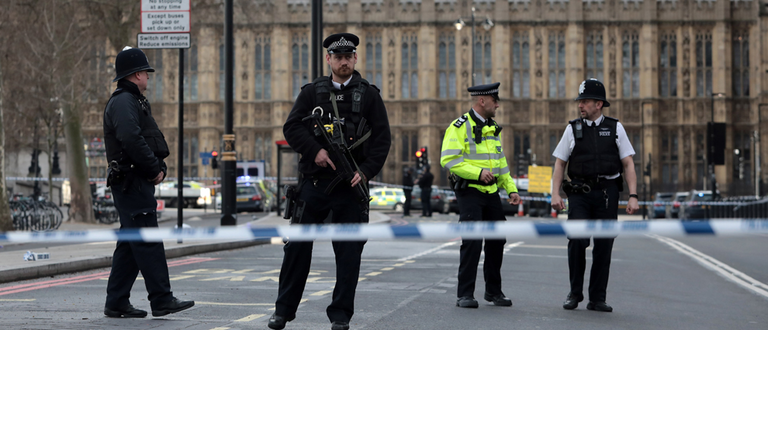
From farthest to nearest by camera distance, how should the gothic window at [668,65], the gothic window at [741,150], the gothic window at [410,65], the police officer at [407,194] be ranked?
the gothic window at [410,65]
the gothic window at [668,65]
the gothic window at [741,150]
the police officer at [407,194]

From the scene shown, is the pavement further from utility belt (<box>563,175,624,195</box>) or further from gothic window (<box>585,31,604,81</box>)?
gothic window (<box>585,31,604,81</box>)

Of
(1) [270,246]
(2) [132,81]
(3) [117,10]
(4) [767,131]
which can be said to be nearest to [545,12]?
(4) [767,131]

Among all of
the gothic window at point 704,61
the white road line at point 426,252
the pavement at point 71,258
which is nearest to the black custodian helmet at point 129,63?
the pavement at point 71,258

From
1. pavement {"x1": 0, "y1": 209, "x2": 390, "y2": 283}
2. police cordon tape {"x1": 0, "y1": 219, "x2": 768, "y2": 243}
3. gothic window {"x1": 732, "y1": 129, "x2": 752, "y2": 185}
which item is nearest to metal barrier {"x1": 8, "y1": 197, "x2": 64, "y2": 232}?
pavement {"x1": 0, "y1": 209, "x2": 390, "y2": 283}

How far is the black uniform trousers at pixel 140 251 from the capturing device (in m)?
6.41

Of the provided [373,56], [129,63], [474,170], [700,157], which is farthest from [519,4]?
[129,63]

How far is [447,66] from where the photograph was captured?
54031 millimetres

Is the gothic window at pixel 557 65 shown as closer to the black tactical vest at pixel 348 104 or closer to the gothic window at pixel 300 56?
the gothic window at pixel 300 56

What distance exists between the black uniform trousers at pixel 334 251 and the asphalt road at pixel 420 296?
0.42 metres

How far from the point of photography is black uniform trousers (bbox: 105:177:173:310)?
641cm

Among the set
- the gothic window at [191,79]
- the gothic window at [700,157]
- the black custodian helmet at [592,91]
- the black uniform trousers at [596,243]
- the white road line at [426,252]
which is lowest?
the white road line at [426,252]

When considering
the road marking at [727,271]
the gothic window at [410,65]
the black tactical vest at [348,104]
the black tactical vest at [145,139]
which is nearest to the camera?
the black tactical vest at [348,104]

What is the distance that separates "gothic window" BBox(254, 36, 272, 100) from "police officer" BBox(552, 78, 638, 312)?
159 feet
